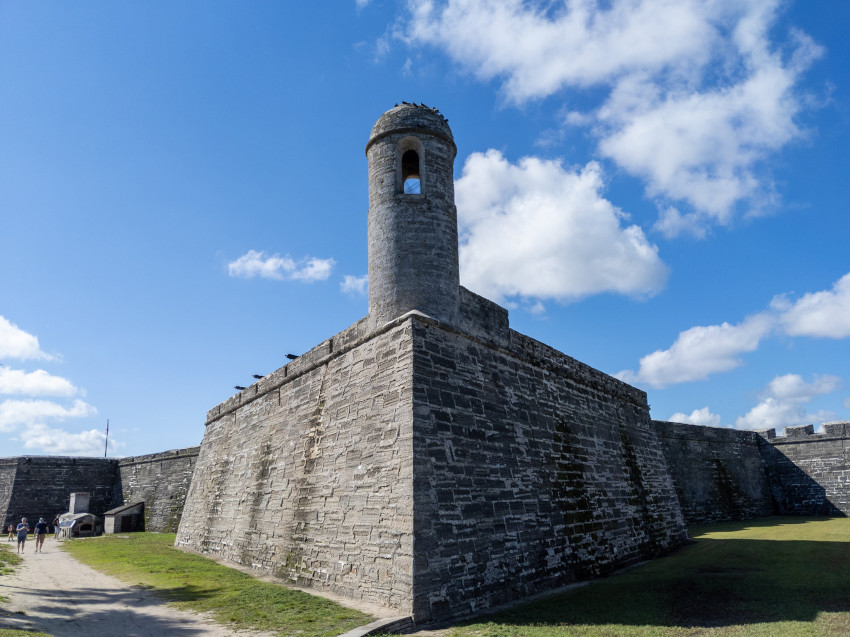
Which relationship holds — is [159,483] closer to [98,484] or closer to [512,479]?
[98,484]

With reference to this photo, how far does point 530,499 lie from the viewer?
9.66m

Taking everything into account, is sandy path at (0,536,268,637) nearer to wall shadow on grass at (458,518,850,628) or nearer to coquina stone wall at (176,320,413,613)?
coquina stone wall at (176,320,413,613)

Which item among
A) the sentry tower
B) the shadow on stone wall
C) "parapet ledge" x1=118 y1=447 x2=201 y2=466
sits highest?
the sentry tower

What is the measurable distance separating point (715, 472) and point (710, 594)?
16.6 meters

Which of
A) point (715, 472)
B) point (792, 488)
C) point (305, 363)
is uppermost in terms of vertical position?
point (305, 363)

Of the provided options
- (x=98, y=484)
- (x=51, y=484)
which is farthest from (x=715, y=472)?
(x=51, y=484)

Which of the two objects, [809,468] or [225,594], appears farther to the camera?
[809,468]

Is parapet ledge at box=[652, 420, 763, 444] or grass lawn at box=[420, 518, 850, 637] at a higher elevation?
parapet ledge at box=[652, 420, 763, 444]

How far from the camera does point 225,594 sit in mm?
9219

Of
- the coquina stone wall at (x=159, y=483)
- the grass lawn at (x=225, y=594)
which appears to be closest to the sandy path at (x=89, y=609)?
the grass lawn at (x=225, y=594)

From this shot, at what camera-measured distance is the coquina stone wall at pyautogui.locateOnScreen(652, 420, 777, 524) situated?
21.6 m

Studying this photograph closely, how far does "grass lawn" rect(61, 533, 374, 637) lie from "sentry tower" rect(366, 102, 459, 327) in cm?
485

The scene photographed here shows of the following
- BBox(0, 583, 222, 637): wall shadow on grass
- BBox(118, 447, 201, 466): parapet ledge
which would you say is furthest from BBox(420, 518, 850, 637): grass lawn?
BBox(118, 447, 201, 466): parapet ledge

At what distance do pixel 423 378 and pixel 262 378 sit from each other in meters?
8.32
